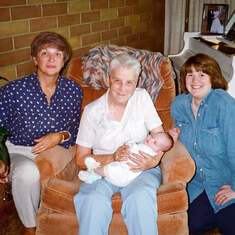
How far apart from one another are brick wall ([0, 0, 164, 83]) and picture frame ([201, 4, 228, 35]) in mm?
816

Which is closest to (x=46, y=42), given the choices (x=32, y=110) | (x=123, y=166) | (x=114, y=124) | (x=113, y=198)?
(x=32, y=110)

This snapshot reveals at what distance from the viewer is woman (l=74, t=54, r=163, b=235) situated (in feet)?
5.03

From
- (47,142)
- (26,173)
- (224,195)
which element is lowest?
(224,195)

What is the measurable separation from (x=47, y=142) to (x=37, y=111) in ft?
0.72

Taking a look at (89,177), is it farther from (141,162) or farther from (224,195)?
→ (224,195)

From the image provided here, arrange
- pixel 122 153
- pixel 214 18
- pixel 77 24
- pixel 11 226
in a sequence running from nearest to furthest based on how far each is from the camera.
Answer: pixel 122 153 < pixel 11 226 < pixel 77 24 < pixel 214 18

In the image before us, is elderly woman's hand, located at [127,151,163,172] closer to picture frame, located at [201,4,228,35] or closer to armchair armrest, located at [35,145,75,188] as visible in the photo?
armchair armrest, located at [35,145,75,188]

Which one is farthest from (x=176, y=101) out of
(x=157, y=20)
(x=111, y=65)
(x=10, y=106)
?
(x=157, y=20)

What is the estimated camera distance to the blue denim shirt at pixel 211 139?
1.71 meters

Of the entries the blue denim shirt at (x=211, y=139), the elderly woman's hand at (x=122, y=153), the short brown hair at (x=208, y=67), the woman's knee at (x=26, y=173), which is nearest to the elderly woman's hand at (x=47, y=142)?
the woman's knee at (x=26, y=173)

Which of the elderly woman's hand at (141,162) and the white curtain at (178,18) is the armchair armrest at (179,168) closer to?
the elderly woman's hand at (141,162)

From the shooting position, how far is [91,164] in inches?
67.7

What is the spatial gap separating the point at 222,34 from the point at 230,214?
1896 mm

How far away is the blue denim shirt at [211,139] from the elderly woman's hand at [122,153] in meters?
0.44
